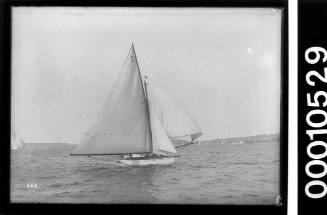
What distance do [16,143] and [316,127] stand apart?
0.66 meters

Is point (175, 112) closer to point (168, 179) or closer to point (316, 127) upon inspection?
point (168, 179)

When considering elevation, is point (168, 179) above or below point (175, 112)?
below

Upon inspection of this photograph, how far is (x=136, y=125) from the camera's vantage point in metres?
1.00

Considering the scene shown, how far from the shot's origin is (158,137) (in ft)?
3.28

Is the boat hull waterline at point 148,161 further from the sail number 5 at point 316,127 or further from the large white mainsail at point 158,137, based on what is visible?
the sail number 5 at point 316,127

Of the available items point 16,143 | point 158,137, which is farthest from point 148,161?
point 16,143

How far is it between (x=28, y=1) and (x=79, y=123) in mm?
294

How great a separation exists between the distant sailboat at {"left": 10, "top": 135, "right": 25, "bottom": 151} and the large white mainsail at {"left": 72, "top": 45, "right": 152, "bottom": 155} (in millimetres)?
118

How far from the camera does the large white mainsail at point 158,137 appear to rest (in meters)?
0.99

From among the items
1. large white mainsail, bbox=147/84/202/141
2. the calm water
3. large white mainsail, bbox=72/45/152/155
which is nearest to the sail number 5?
the calm water

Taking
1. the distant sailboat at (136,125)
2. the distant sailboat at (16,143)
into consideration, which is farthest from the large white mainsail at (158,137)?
the distant sailboat at (16,143)

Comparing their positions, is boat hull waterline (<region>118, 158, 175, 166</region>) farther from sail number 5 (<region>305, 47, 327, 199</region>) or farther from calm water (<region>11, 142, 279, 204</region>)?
sail number 5 (<region>305, 47, 327, 199</region>)

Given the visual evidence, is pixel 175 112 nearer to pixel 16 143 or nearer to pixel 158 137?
pixel 158 137

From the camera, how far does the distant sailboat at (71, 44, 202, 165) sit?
0.99m
